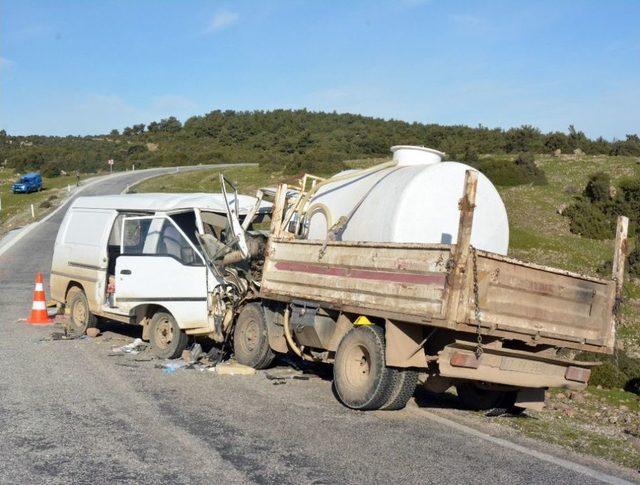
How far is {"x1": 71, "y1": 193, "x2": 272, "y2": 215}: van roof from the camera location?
1092cm

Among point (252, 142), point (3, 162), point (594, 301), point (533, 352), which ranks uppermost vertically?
point (252, 142)

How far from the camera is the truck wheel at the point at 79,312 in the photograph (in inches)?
476

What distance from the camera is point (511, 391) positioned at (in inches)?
320

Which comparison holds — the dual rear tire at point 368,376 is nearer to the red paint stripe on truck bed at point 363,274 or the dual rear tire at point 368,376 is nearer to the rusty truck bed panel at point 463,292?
the rusty truck bed panel at point 463,292

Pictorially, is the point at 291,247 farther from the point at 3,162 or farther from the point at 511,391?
the point at 3,162

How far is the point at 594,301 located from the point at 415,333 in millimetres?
2023

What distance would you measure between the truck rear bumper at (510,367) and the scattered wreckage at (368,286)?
13 millimetres

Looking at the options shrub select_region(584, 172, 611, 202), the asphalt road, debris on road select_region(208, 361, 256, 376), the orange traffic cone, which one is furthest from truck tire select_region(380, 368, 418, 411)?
shrub select_region(584, 172, 611, 202)

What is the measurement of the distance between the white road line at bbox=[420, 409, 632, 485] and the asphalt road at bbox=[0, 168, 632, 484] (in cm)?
4

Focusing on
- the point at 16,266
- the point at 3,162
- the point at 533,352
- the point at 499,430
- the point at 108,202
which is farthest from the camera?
the point at 3,162

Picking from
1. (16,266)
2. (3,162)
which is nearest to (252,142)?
(3,162)

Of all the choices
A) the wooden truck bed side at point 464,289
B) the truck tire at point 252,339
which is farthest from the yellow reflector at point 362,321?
the truck tire at point 252,339

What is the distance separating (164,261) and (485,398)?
15.4 feet

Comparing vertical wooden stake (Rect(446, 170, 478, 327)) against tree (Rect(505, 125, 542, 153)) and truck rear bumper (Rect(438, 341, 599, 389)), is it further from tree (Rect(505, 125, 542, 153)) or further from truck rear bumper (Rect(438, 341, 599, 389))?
tree (Rect(505, 125, 542, 153))
